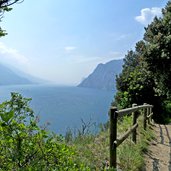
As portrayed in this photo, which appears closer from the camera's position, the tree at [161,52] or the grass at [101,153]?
the grass at [101,153]

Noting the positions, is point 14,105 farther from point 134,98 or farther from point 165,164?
point 134,98

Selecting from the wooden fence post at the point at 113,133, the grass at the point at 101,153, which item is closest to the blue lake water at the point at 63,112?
the grass at the point at 101,153

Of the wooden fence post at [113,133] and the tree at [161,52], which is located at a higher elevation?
the tree at [161,52]

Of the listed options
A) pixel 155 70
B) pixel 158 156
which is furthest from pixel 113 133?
pixel 155 70

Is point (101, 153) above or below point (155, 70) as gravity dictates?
below

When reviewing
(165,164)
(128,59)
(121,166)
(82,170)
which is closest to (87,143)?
(121,166)

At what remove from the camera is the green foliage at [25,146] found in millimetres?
2643

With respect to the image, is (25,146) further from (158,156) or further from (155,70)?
(155,70)

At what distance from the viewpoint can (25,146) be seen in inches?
109

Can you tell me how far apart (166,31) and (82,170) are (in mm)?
18436

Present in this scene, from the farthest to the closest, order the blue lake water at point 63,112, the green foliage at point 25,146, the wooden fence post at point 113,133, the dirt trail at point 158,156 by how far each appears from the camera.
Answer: the blue lake water at point 63,112 → the dirt trail at point 158,156 → the wooden fence post at point 113,133 → the green foliage at point 25,146

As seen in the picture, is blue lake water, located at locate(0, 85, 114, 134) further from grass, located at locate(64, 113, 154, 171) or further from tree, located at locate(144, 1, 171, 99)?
tree, located at locate(144, 1, 171, 99)

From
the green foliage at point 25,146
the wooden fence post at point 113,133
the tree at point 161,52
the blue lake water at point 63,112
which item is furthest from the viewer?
the tree at point 161,52

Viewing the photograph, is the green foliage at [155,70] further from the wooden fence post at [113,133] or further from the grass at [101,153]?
the wooden fence post at [113,133]
